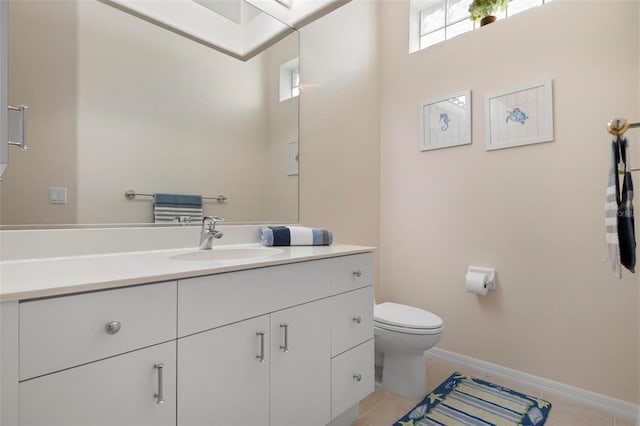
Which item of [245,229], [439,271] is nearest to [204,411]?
[245,229]

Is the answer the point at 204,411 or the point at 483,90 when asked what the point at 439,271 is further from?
the point at 204,411

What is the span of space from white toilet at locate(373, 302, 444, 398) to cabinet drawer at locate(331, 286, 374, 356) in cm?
22

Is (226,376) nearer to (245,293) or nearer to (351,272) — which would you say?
(245,293)

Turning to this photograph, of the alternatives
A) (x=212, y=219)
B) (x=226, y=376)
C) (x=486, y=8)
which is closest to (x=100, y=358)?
(x=226, y=376)

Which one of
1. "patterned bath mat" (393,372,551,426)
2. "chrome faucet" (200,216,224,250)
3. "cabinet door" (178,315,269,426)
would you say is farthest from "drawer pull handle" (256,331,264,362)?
"patterned bath mat" (393,372,551,426)

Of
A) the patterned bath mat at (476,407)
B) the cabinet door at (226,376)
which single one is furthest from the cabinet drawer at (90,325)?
the patterned bath mat at (476,407)

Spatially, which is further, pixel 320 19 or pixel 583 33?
pixel 320 19

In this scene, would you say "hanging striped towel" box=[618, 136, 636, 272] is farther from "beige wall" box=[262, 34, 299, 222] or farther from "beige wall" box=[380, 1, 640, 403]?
"beige wall" box=[262, 34, 299, 222]

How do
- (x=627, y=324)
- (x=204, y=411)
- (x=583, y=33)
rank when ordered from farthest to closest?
1. (x=583, y=33)
2. (x=627, y=324)
3. (x=204, y=411)

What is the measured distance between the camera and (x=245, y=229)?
1768 millimetres

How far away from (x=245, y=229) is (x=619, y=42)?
2.18m

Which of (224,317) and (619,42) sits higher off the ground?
(619,42)

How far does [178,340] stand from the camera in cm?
93

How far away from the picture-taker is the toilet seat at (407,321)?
176 cm
